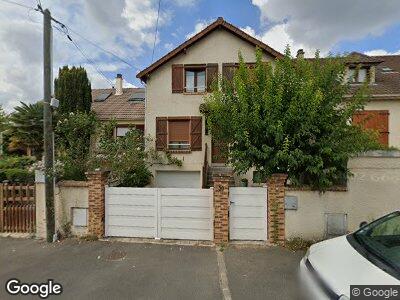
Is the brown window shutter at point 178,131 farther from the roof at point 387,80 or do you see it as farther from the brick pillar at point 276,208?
the roof at point 387,80

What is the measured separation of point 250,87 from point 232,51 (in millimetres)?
6952

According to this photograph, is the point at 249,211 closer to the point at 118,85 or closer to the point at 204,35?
the point at 204,35

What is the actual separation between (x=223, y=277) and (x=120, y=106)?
14.8 metres

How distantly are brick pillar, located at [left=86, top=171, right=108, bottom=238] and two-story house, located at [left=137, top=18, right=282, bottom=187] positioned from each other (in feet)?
20.8

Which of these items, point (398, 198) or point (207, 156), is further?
point (207, 156)

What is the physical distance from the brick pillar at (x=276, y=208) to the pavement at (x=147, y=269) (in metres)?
0.33

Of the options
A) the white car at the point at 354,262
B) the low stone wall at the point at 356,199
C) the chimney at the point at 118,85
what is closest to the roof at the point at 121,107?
the chimney at the point at 118,85

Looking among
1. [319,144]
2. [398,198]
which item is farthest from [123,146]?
[398,198]

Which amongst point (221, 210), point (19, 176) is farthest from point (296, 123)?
point (19, 176)

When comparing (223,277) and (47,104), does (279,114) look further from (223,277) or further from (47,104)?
(47,104)

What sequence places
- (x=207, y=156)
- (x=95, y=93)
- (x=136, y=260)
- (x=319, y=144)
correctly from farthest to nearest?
(x=95, y=93) → (x=207, y=156) → (x=319, y=144) → (x=136, y=260)

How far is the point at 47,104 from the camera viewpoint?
7.14 meters

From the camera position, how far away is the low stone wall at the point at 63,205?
287 inches

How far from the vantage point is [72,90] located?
15422 mm
